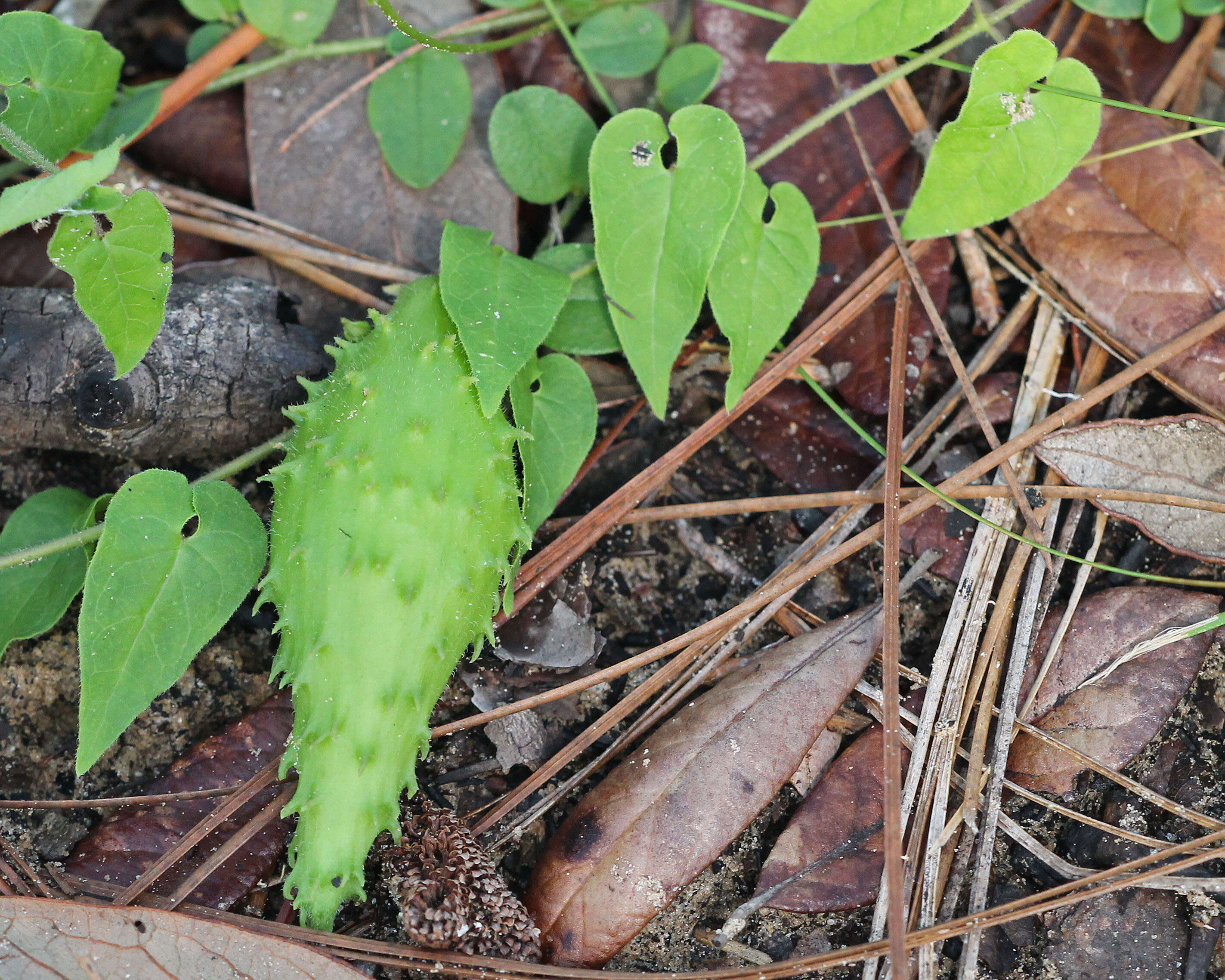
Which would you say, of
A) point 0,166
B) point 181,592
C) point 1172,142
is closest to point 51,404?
point 181,592

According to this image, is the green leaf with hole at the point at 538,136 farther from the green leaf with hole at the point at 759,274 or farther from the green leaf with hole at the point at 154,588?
the green leaf with hole at the point at 154,588

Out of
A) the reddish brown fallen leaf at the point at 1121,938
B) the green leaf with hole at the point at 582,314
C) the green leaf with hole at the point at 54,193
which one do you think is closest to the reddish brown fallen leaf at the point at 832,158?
the green leaf with hole at the point at 582,314

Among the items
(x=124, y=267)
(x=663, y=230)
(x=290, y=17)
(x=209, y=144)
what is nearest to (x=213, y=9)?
(x=290, y=17)

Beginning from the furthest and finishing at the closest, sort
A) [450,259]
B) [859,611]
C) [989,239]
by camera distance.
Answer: [989,239] → [859,611] → [450,259]

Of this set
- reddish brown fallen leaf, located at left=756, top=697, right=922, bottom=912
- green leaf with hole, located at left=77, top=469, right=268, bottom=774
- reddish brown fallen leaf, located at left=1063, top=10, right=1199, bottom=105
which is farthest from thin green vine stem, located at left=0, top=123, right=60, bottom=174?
reddish brown fallen leaf, located at left=1063, top=10, right=1199, bottom=105

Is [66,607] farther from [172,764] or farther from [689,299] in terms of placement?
[689,299]

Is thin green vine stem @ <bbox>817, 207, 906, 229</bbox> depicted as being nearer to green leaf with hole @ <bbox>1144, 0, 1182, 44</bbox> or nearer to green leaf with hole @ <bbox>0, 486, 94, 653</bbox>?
green leaf with hole @ <bbox>1144, 0, 1182, 44</bbox>
